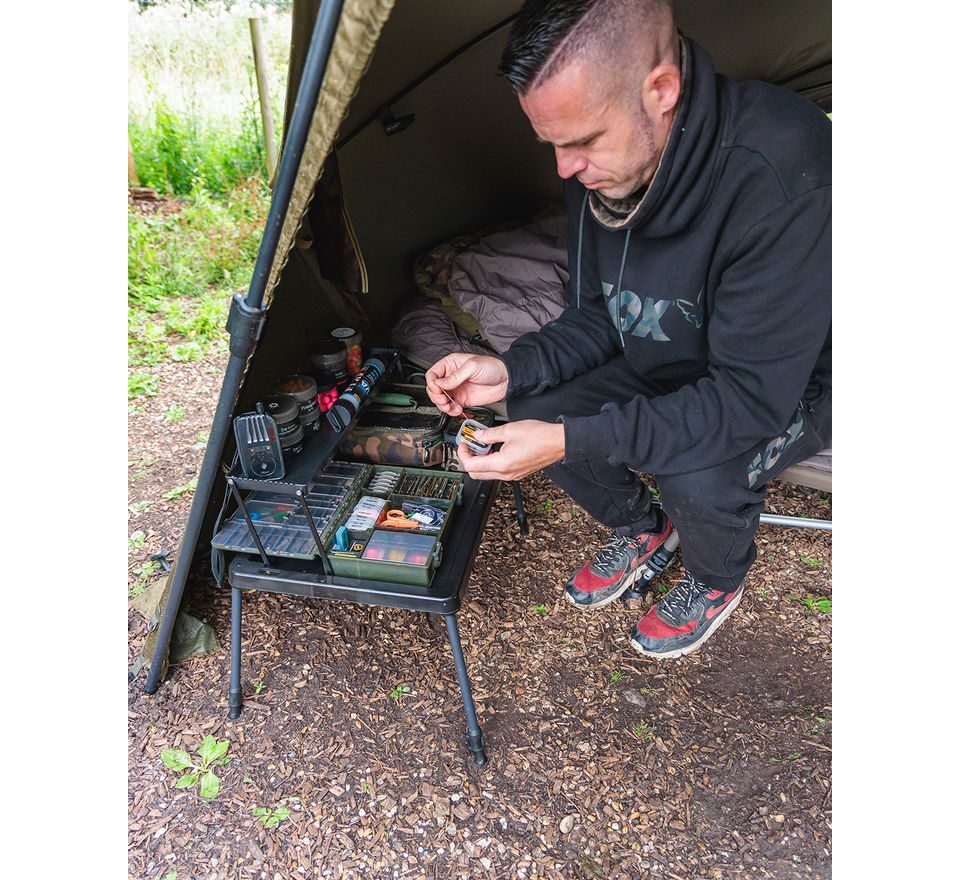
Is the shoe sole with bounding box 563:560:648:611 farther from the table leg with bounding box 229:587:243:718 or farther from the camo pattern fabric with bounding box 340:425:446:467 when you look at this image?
the table leg with bounding box 229:587:243:718

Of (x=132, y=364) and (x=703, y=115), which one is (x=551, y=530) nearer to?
(x=703, y=115)

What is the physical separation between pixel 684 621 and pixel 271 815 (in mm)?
1229

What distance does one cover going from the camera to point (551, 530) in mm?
2566

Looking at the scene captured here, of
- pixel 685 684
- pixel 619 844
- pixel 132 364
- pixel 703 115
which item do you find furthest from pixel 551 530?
pixel 132 364

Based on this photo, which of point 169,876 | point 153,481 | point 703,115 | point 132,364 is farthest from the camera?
point 132,364

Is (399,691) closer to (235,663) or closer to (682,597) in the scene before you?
(235,663)

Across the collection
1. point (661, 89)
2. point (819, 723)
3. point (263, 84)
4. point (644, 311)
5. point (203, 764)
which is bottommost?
point (203, 764)

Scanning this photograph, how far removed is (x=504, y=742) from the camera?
6.10 ft

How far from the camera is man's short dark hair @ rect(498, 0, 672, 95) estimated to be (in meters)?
1.32

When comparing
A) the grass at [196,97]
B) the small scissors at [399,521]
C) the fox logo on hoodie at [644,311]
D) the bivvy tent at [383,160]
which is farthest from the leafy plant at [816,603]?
the grass at [196,97]

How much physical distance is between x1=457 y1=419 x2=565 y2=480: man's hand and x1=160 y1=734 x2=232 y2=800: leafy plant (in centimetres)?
100

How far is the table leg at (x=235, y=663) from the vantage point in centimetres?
182

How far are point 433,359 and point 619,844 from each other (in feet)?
5.31

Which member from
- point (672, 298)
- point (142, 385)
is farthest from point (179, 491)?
point (672, 298)
